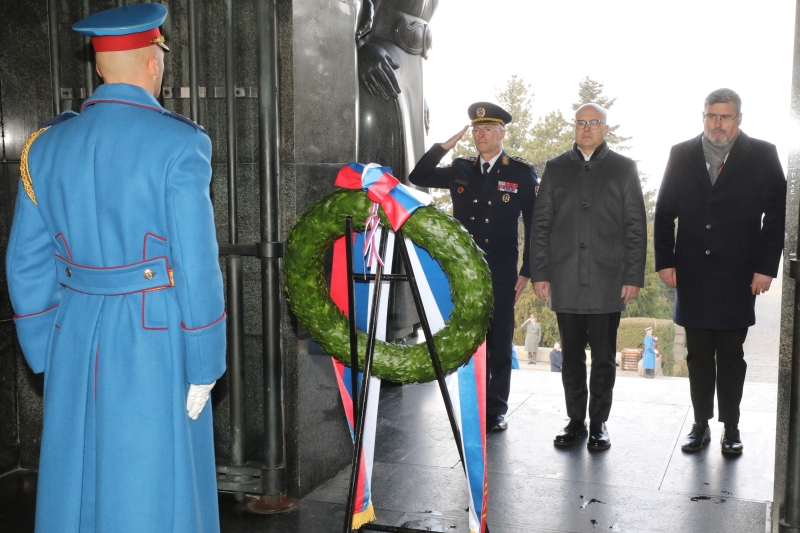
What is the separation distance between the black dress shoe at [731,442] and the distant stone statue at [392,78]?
8.79ft

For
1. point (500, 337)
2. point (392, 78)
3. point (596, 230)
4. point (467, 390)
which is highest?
point (392, 78)

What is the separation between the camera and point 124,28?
7.39ft

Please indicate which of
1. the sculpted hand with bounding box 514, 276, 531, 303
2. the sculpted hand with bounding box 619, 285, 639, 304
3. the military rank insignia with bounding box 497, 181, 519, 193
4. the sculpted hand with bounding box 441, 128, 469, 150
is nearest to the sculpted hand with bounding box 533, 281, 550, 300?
the sculpted hand with bounding box 514, 276, 531, 303

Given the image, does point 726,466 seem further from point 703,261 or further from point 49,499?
point 49,499

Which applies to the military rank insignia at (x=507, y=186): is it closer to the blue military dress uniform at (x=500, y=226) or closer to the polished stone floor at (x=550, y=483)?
the blue military dress uniform at (x=500, y=226)

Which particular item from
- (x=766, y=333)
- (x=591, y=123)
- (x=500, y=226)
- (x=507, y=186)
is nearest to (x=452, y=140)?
(x=507, y=186)

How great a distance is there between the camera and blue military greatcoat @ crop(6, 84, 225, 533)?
2.29m

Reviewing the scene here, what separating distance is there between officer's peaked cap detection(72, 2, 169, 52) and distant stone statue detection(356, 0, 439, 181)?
128 inches

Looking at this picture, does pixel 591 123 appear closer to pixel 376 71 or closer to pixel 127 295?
pixel 376 71

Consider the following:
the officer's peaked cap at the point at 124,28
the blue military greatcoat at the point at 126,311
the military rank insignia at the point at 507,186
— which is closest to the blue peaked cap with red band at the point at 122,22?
the officer's peaked cap at the point at 124,28

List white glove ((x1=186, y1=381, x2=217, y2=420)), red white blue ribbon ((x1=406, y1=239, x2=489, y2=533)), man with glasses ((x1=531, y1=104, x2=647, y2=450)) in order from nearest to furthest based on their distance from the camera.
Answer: white glove ((x1=186, y1=381, x2=217, y2=420))
red white blue ribbon ((x1=406, y1=239, x2=489, y2=533))
man with glasses ((x1=531, y1=104, x2=647, y2=450))

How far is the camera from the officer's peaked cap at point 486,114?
483cm

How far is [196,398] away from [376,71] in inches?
141

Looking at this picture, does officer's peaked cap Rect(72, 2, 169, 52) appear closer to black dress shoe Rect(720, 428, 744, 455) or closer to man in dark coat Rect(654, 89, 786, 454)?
man in dark coat Rect(654, 89, 786, 454)
